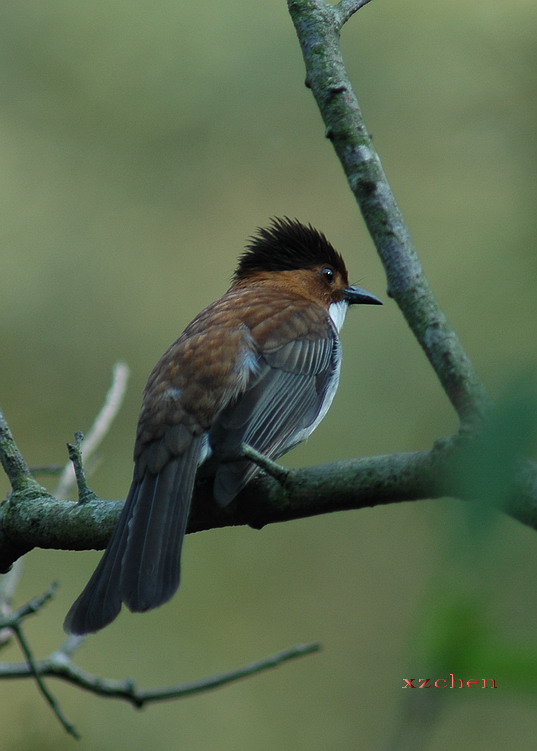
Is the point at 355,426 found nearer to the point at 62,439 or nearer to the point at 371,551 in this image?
the point at 371,551

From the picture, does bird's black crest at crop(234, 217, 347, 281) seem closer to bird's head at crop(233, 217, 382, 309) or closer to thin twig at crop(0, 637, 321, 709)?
bird's head at crop(233, 217, 382, 309)

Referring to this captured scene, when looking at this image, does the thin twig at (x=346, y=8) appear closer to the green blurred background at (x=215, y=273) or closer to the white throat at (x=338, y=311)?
the white throat at (x=338, y=311)

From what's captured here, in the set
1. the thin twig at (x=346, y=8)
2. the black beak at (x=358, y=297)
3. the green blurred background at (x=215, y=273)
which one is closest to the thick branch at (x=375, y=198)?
the thin twig at (x=346, y=8)

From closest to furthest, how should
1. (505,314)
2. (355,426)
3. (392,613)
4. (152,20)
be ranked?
(505,314) < (392,613) < (355,426) < (152,20)

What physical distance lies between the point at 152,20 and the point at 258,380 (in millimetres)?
7887

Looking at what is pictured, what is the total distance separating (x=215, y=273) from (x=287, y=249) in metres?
4.35

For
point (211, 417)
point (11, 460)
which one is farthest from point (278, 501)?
point (11, 460)

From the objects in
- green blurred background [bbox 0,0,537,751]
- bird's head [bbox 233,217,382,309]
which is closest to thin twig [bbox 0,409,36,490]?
green blurred background [bbox 0,0,537,751]

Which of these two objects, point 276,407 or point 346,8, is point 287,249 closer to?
point 276,407

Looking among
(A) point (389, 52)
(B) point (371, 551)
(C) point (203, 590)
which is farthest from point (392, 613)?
(A) point (389, 52)

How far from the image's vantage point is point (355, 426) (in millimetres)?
9180

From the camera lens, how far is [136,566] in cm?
330

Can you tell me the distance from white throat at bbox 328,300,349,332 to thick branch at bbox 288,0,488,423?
2.73 meters

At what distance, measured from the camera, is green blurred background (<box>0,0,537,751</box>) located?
8156 millimetres
